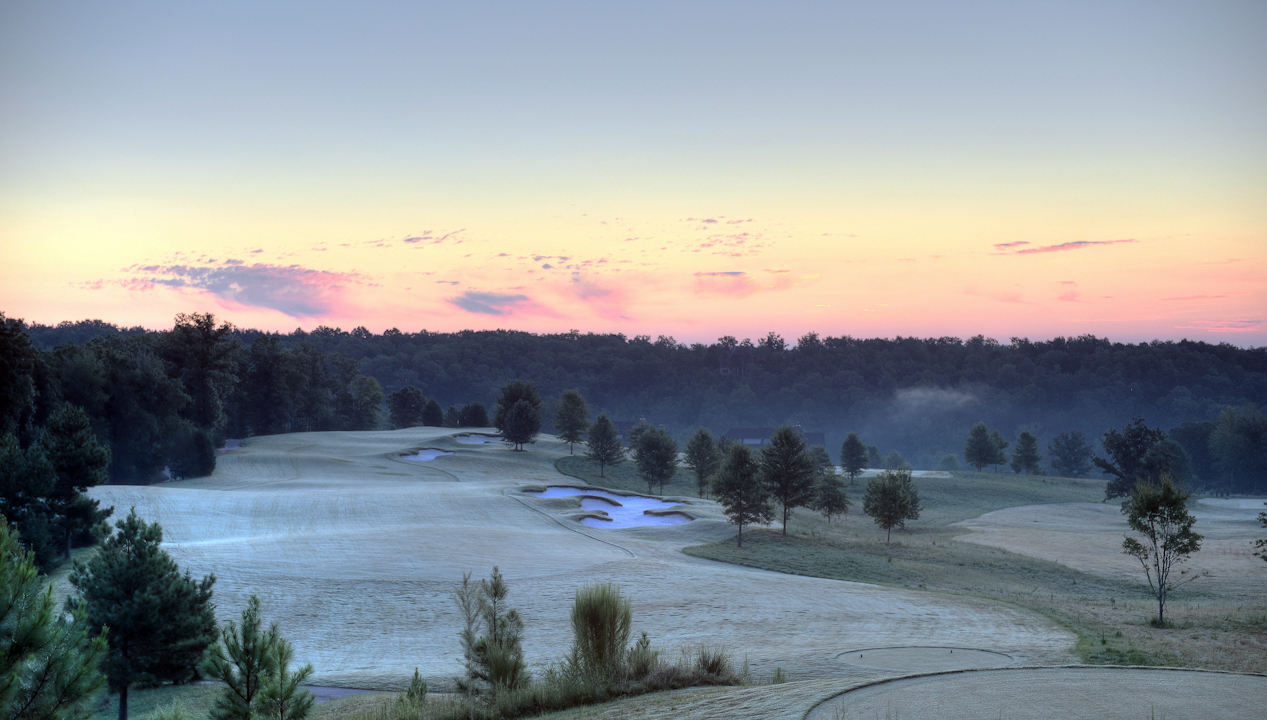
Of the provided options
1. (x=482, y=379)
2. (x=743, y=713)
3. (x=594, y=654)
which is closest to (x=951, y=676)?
(x=743, y=713)

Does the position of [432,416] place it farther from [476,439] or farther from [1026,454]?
[1026,454]

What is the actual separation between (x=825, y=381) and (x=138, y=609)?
162226 mm

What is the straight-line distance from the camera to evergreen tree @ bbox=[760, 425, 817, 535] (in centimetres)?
3691

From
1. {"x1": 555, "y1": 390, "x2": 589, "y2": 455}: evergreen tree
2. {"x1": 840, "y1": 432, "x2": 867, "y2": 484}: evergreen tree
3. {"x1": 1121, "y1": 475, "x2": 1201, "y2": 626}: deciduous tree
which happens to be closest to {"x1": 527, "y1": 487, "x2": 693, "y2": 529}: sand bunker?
{"x1": 555, "y1": 390, "x2": 589, "y2": 455}: evergreen tree

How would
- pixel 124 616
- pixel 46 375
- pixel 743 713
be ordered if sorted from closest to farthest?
1. pixel 743 713
2. pixel 124 616
3. pixel 46 375

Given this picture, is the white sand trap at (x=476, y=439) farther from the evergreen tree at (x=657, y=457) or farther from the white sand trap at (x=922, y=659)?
the white sand trap at (x=922, y=659)

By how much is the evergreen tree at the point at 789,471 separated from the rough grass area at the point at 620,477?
710 inches

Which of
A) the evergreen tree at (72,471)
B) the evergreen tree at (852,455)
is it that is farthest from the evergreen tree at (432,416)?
the evergreen tree at (72,471)

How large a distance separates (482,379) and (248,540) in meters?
119

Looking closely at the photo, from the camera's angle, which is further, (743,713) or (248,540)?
(248,540)

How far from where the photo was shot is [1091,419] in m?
144

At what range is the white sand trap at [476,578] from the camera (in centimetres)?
1559

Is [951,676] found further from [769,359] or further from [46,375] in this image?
[769,359]

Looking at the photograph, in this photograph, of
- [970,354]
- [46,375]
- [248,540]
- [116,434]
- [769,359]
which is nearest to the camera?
[248,540]
